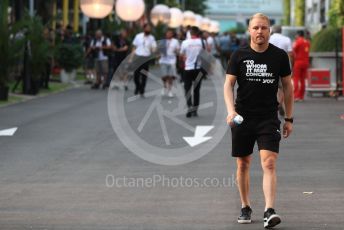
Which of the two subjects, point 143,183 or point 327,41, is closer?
point 143,183

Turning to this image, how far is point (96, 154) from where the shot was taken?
1374cm

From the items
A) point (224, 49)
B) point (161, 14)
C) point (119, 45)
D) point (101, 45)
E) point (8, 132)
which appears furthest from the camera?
point (224, 49)

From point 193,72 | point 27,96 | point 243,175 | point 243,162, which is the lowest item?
point 27,96

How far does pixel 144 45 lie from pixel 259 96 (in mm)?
18978

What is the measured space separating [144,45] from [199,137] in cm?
1141

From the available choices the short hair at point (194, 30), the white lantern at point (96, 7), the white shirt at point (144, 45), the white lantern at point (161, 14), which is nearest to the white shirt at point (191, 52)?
the short hair at point (194, 30)

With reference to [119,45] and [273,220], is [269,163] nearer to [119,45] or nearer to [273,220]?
A: [273,220]

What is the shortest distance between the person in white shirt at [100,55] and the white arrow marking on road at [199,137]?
1383 centimetres

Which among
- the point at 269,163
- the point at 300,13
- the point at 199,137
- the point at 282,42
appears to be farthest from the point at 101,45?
the point at 300,13

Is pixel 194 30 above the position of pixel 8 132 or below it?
above

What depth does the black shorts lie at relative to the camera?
8.46 metres

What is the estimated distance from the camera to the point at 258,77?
8430mm

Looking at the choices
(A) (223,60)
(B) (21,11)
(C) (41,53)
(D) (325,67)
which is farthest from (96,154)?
(A) (223,60)

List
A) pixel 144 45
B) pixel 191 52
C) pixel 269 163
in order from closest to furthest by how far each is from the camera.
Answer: pixel 269 163, pixel 191 52, pixel 144 45
